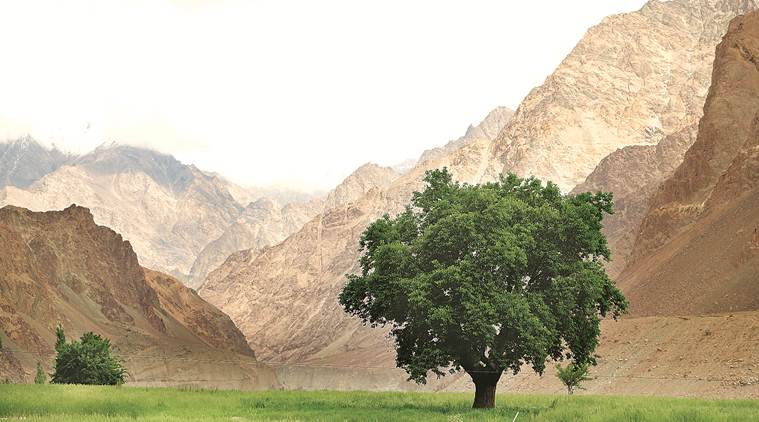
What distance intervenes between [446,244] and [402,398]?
1408 cm

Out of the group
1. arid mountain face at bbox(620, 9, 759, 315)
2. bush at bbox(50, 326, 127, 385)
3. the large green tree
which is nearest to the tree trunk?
the large green tree

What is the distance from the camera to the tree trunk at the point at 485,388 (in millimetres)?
42062

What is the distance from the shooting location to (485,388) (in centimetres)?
4250

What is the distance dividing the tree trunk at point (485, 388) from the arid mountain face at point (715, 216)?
83170 millimetres

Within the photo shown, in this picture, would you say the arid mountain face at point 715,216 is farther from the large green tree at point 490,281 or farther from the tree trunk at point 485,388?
the tree trunk at point 485,388

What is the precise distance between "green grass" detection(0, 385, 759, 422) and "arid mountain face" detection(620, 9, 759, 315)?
277 ft

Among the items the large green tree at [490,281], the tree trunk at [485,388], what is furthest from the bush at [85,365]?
the tree trunk at [485,388]

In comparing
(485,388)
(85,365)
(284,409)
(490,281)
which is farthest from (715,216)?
(284,409)

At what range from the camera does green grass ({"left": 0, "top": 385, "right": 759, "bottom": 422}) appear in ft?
105

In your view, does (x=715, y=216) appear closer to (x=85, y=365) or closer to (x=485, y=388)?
(x=85, y=365)

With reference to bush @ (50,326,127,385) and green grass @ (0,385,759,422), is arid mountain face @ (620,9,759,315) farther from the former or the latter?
bush @ (50,326,127,385)

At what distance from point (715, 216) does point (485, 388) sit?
121622 mm

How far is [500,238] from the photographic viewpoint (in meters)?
39.9

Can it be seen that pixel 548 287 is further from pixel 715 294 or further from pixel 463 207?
pixel 715 294
